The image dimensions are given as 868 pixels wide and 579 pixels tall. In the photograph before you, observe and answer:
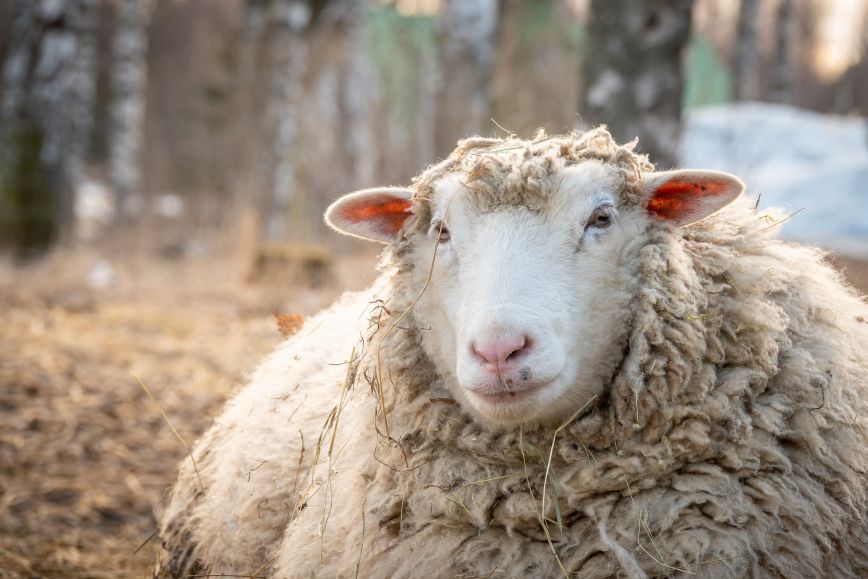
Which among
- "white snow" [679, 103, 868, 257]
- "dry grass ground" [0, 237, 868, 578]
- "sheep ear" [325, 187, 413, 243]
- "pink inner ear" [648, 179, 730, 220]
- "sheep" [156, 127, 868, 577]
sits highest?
"pink inner ear" [648, 179, 730, 220]

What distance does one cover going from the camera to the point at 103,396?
4.85m

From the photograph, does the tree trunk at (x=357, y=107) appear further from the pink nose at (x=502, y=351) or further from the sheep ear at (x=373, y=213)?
the pink nose at (x=502, y=351)

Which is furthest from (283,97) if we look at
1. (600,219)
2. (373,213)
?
(600,219)

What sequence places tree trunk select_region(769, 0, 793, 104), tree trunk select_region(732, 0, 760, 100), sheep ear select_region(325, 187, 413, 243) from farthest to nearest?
tree trunk select_region(769, 0, 793, 104), tree trunk select_region(732, 0, 760, 100), sheep ear select_region(325, 187, 413, 243)

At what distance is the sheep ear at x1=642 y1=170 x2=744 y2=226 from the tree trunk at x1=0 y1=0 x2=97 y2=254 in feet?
25.9

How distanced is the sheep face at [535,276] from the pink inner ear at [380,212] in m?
0.06

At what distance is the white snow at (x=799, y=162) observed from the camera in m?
7.40

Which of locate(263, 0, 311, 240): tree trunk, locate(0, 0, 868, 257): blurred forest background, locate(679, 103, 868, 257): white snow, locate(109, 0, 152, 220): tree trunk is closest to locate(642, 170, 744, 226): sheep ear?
locate(0, 0, 868, 257): blurred forest background

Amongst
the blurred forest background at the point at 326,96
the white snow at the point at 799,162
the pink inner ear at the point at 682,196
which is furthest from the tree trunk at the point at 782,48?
the pink inner ear at the point at 682,196

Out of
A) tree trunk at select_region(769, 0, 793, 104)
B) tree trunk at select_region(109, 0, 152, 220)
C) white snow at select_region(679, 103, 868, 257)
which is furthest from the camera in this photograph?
tree trunk at select_region(769, 0, 793, 104)

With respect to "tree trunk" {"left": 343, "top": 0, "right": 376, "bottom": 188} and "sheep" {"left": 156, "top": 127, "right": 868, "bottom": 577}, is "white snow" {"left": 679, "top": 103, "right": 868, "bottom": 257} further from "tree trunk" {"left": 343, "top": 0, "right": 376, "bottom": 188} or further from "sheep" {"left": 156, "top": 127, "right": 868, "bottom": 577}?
"tree trunk" {"left": 343, "top": 0, "right": 376, "bottom": 188}

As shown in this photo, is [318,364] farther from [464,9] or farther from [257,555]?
[464,9]

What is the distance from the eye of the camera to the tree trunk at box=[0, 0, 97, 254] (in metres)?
8.56

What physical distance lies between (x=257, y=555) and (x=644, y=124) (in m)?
3.57
